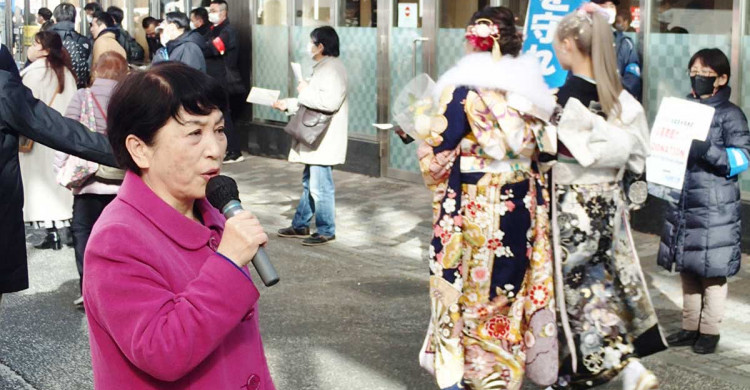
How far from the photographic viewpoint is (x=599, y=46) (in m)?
5.21

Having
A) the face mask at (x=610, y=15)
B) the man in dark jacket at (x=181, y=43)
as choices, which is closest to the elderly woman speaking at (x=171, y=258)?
the face mask at (x=610, y=15)

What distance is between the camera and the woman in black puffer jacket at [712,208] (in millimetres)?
6367

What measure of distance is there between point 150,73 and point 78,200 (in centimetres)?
529

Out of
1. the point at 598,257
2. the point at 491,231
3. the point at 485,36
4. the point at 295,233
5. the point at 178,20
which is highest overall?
the point at 178,20

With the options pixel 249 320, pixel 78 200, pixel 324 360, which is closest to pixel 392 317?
pixel 324 360

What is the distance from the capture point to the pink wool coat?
7.61ft

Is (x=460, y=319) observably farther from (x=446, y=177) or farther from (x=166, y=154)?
(x=166, y=154)

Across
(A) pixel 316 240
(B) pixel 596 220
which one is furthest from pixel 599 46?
(A) pixel 316 240

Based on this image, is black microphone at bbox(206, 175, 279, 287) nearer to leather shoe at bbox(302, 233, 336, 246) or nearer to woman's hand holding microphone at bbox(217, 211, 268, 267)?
woman's hand holding microphone at bbox(217, 211, 268, 267)

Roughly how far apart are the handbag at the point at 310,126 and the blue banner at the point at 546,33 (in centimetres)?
225

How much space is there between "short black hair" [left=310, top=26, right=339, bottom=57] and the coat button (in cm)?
732

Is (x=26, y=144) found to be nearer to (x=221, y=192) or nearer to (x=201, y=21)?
(x=201, y=21)

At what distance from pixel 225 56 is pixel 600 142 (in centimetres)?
1054

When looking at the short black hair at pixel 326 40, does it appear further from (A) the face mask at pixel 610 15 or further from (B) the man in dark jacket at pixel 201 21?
(B) the man in dark jacket at pixel 201 21
